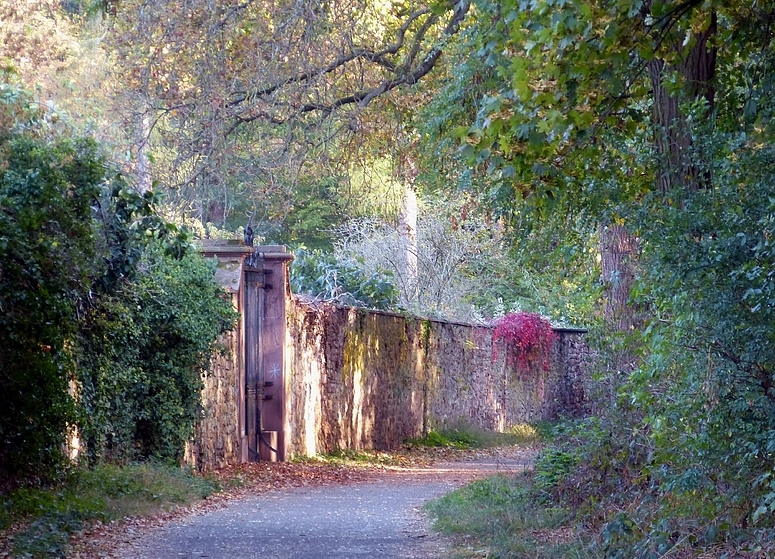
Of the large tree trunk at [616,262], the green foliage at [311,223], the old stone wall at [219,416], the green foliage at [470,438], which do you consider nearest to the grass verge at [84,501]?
the old stone wall at [219,416]

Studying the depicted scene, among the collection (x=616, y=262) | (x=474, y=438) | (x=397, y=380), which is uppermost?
(x=616, y=262)

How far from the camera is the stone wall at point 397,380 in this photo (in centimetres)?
1614

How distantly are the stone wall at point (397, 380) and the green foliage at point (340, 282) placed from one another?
888mm

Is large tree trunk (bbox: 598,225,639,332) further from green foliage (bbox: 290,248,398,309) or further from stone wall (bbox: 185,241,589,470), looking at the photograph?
green foliage (bbox: 290,248,398,309)

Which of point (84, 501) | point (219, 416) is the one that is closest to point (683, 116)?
point (84, 501)

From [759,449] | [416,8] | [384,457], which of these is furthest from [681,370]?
[384,457]

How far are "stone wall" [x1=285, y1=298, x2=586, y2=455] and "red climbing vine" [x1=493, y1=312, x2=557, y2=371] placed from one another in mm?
279

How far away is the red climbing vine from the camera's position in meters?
24.5

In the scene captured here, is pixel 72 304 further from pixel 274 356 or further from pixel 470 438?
pixel 470 438

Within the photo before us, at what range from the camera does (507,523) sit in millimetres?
8500

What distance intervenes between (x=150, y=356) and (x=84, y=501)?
2.83m

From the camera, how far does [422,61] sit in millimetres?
13422

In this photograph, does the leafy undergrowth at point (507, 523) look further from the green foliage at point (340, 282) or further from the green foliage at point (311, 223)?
the green foliage at point (311, 223)

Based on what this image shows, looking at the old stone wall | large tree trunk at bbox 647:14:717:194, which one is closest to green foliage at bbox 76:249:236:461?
the old stone wall
